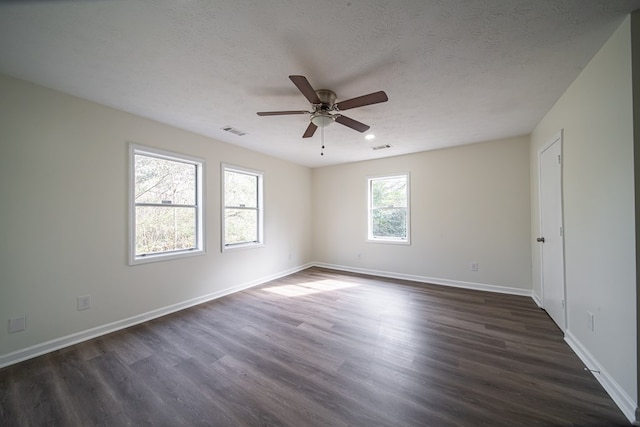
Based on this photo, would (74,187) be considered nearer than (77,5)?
No

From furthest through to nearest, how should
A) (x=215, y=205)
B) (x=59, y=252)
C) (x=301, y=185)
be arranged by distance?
(x=301, y=185), (x=215, y=205), (x=59, y=252)

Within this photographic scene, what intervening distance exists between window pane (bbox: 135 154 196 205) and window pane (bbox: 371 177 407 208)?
3.52 m

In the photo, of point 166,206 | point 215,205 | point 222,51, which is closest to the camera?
point 222,51

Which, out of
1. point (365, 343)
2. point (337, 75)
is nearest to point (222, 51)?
point (337, 75)

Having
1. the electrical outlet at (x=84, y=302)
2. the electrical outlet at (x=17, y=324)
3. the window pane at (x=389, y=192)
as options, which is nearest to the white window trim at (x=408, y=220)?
the window pane at (x=389, y=192)

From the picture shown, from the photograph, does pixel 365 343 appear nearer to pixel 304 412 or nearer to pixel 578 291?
pixel 304 412

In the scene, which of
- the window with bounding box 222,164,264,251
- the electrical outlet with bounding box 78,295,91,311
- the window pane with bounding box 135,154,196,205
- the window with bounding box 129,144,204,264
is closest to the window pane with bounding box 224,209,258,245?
the window with bounding box 222,164,264,251

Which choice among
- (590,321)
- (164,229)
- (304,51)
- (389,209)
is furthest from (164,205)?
(590,321)

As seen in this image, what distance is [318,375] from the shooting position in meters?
1.87

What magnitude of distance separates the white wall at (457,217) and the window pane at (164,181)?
3.19 metres

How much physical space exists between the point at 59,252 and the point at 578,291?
494 centimetres

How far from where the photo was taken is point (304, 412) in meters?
1.52

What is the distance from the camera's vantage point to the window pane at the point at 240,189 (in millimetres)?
3967

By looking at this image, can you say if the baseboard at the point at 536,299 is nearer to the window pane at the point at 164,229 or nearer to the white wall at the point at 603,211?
the white wall at the point at 603,211
